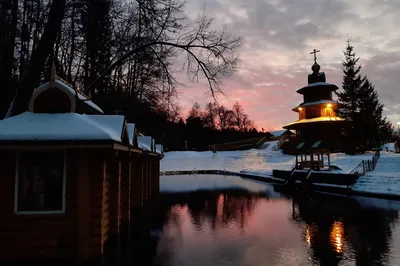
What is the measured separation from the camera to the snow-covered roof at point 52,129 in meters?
6.79

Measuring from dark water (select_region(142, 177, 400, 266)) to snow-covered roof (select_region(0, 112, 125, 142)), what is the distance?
10.3ft

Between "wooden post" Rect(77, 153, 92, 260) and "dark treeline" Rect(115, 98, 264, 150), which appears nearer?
"wooden post" Rect(77, 153, 92, 260)

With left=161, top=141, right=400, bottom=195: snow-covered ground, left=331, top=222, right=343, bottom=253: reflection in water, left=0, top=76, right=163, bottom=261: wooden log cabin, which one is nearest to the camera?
left=0, top=76, right=163, bottom=261: wooden log cabin

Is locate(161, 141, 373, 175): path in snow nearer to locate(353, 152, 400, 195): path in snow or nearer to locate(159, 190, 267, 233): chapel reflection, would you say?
locate(353, 152, 400, 195): path in snow

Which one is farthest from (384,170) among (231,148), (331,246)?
(231,148)

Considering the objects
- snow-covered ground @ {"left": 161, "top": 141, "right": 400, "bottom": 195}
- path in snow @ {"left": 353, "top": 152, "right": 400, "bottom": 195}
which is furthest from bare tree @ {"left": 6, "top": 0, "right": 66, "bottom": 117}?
snow-covered ground @ {"left": 161, "top": 141, "right": 400, "bottom": 195}

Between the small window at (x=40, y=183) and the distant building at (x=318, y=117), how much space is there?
76.5ft

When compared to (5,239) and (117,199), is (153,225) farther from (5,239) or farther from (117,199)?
(5,239)

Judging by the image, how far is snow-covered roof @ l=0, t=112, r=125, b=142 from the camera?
6.79 m

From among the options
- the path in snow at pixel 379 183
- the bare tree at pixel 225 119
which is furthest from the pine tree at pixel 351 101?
the bare tree at pixel 225 119

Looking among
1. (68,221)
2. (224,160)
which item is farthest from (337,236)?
(224,160)

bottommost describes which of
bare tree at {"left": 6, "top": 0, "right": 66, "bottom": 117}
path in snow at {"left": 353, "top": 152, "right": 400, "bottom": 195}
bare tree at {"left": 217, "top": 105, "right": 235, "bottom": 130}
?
path in snow at {"left": 353, "top": 152, "right": 400, "bottom": 195}

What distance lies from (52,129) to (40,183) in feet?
4.30

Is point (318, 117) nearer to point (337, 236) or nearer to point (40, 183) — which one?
point (337, 236)
